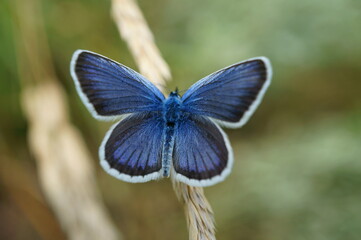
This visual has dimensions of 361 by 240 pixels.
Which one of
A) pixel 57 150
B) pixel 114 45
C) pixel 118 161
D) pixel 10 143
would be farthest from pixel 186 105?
pixel 10 143

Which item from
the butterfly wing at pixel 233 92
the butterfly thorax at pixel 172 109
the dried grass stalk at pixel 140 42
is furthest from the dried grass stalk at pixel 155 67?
the butterfly wing at pixel 233 92

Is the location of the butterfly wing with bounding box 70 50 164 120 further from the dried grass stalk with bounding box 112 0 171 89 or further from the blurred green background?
the blurred green background

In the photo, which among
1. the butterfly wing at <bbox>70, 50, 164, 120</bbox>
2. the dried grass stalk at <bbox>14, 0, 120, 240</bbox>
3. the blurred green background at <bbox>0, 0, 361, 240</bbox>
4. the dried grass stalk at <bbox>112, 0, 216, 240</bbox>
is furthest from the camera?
the blurred green background at <bbox>0, 0, 361, 240</bbox>

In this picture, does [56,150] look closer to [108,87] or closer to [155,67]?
[108,87]

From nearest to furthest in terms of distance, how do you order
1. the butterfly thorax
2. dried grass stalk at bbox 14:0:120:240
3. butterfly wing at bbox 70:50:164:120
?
butterfly wing at bbox 70:50:164:120, the butterfly thorax, dried grass stalk at bbox 14:0:120:240

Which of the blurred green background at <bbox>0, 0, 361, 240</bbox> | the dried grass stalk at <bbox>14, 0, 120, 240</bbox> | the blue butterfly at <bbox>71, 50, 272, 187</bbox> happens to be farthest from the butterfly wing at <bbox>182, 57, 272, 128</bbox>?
the blurred green background at <bbox>0, 0, 361, 240</bbox>

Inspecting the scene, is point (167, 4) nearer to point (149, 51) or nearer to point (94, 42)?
point (94, 42)

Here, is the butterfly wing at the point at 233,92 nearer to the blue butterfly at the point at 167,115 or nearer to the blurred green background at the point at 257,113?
the blue butterfly at the point at 167,115
